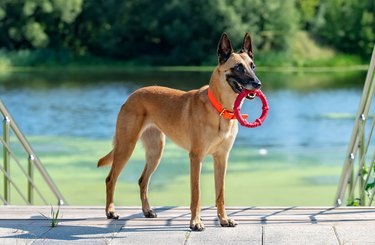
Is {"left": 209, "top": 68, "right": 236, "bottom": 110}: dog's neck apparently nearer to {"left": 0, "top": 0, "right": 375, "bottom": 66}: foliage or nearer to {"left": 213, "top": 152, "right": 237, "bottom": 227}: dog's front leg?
{"left": 213, "top": 152, "right": 237, "bottom": 227}: dog's front leg

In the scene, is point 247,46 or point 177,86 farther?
point 177,86

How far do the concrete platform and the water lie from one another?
14043mm

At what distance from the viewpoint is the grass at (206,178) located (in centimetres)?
1322

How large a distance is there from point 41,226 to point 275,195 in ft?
29.3

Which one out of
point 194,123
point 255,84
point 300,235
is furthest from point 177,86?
point 300,235

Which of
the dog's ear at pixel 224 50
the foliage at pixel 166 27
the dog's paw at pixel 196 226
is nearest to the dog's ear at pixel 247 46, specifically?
→ the dog's ear at pixel 224 50

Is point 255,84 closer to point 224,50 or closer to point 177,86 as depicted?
point 224,50

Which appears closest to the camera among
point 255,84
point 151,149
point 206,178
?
point 255,84

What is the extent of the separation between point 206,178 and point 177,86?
18506 mm

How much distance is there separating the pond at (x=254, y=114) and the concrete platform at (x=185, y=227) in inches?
272

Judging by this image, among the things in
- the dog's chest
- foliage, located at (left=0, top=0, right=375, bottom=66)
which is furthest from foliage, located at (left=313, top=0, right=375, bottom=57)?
the dog's chest

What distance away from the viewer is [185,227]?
16.8 feet

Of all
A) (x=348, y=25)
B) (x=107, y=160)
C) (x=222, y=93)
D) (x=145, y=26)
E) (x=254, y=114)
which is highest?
(x=222, y=93)

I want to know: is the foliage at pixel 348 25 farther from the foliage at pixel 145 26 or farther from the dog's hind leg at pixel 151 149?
the dog's hind leg at pixel 151 149
